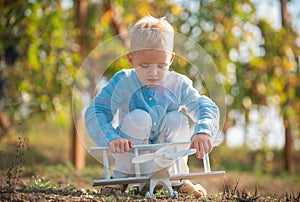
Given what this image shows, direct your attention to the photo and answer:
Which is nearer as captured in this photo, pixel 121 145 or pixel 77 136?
pixel 121 145

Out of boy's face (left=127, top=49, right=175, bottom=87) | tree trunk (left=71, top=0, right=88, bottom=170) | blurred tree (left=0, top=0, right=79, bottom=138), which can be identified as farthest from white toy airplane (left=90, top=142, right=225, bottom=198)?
tree trunk (left=71, top=0, right=88, bottom=170)

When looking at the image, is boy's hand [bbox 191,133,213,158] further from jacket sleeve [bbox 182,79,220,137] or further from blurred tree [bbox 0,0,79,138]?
blurred tree [bbox 0,0,79,138]

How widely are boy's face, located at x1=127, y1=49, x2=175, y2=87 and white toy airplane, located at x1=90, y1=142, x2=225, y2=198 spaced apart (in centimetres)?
38

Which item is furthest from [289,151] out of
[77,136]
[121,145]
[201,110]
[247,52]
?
[121,145]

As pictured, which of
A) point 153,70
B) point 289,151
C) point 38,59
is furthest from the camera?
point 289,151

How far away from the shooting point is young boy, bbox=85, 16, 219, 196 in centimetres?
306

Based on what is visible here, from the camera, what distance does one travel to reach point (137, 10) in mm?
8312

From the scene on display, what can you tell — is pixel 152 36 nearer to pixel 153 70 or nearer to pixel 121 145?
pixel 153 70

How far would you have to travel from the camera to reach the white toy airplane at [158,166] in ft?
9.66

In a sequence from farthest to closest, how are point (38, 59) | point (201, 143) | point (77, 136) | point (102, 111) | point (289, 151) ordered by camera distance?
point (289, 151) < point (77, 136) < point (38, 59) < point (102, 111) < point (201, 143)

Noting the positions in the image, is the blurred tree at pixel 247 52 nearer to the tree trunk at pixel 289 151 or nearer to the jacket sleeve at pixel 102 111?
the tree trunk at pixel 289 151

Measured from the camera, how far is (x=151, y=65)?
10.1 ft

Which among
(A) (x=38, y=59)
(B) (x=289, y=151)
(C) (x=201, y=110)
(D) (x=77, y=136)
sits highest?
(A) (x=38, y=59)

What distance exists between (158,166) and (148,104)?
13.9 inches
